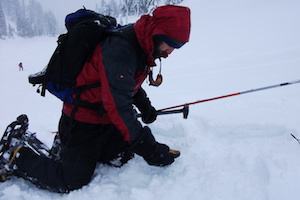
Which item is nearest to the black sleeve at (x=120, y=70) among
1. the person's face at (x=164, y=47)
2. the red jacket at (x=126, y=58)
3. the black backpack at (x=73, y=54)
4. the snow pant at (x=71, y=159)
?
the red jacket at (x=126, y=58)

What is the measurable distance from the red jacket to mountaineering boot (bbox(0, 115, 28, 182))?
1.20m

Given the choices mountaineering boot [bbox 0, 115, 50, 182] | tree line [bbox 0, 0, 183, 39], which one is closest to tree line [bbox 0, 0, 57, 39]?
tree line [bbox 0, 0, 183, 39]

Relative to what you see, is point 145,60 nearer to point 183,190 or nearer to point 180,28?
point 180,28

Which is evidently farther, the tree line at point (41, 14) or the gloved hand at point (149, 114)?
the tree line at point (41, 14)

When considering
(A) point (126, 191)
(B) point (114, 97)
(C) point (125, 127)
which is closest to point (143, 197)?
(A) point (126, 191)

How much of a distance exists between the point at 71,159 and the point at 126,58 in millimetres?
1308

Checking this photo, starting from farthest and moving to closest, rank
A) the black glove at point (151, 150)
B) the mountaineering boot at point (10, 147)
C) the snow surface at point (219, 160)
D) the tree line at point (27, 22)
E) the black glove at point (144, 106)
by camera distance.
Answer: the tree line at point (27, 22) < the black glove at point (144, 106) < the mountaineering boot at point (10, 147) < the black glove at point (151, 150) < the snow surface at point (219, 160)

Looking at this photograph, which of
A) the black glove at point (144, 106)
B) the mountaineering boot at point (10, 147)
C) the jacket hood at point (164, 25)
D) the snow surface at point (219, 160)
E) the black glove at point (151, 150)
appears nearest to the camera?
the jacket hood at point (164, 25)

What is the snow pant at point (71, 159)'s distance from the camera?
236 centimetres

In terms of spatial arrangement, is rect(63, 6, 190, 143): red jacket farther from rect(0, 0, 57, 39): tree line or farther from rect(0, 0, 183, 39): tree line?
rect(0, 0, 57, 39): tree line

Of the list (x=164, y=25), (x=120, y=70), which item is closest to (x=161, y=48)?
(x=164, y=25)

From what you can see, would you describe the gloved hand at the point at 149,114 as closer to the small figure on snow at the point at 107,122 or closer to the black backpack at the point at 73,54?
the small figure on snow at the point at 107,122

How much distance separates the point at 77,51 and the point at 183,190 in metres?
1.68

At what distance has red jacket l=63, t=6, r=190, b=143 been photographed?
192cm
